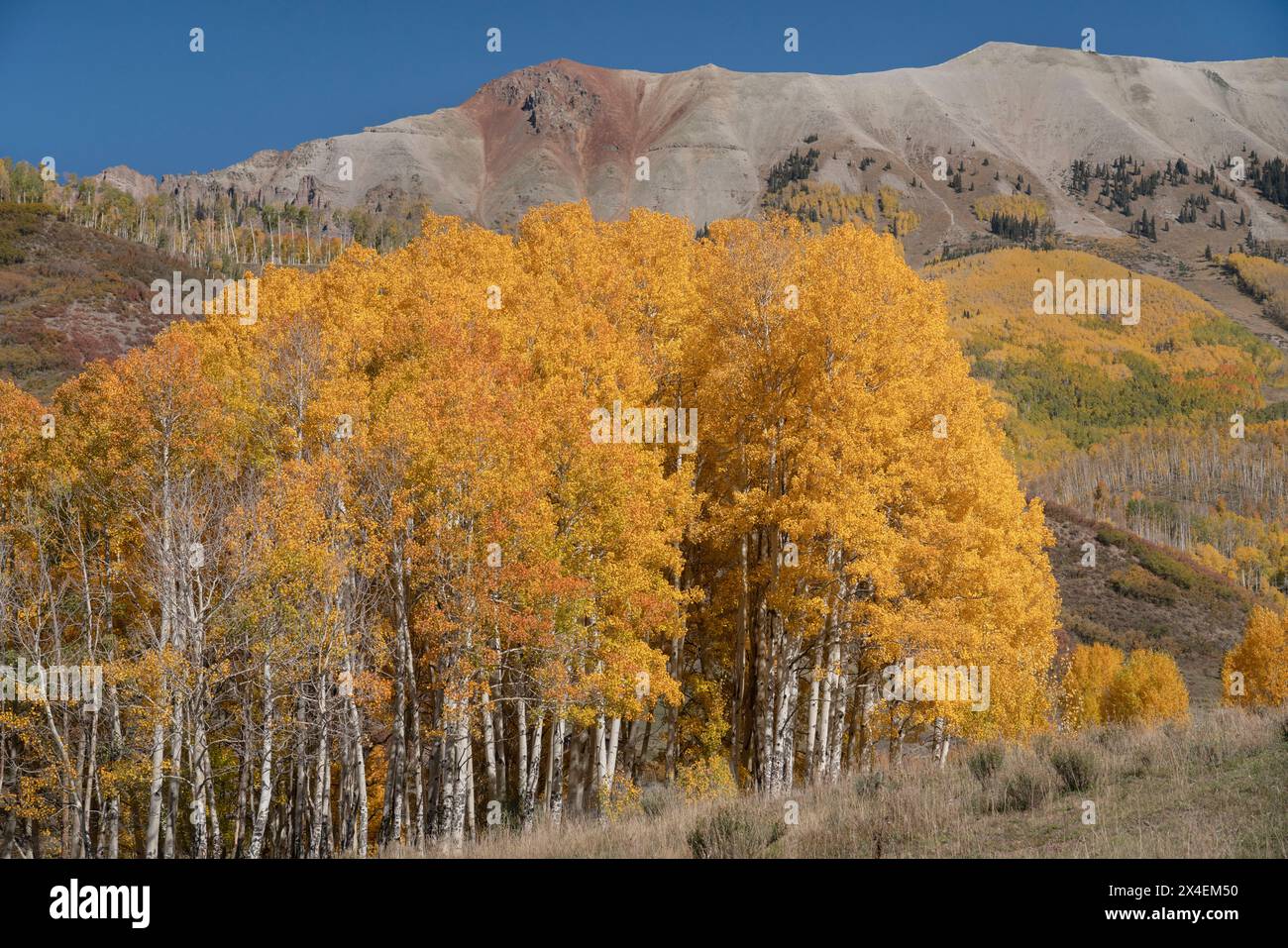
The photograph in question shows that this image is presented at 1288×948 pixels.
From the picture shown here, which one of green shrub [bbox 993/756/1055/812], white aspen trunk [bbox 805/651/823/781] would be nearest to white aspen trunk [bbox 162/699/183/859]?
white aspen trunk [bbox 805/651/823/781]

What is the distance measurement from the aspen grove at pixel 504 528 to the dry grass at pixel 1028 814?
613 centimetres

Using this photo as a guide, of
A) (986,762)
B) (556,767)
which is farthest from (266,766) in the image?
(986,762)

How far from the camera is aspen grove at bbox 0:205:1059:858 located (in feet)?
68.0

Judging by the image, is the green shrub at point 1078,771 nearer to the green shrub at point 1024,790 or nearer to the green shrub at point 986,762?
the green shrub at point 1024,790

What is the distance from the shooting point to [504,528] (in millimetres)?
19578

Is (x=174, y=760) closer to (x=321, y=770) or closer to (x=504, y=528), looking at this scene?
(x=321, y=770)

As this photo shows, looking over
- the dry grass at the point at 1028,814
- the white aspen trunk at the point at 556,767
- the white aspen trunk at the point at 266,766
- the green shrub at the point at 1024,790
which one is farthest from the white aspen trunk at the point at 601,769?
the green shrub at the point at 1024,790

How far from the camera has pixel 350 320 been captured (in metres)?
26.3

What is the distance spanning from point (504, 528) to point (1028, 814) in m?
11.4

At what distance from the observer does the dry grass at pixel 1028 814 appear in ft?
33.3

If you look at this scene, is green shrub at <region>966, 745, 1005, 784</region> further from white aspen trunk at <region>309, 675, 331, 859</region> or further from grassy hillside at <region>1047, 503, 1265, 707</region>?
grassy hillside at <region>1047, 503, 1265, 707</region>

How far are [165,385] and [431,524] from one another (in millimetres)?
10931
